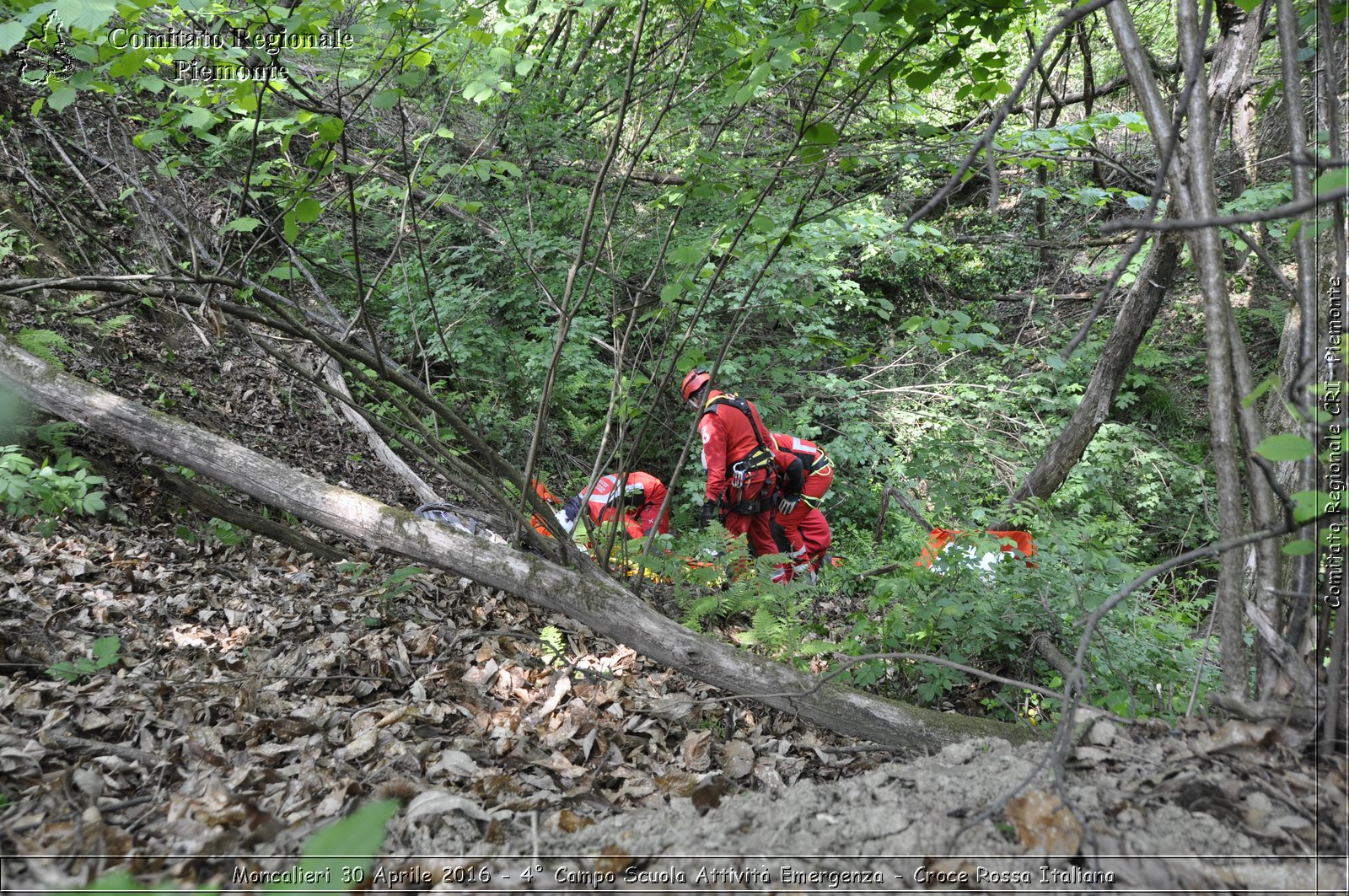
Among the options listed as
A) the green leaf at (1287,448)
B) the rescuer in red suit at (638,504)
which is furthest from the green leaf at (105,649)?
the green leaf at (1287,448)

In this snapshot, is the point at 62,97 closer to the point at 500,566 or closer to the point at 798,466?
the point at 500,566

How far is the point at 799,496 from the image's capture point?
7.29 m

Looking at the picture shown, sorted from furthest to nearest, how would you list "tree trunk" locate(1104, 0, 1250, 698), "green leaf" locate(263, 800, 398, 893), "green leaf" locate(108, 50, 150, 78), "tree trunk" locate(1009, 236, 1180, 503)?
"tree trunk" locate(1009, 236, 1180, 503) < "green leaf" locate(108, 50, 150, 78) < "tree trunk" locate(1104, 0, 1250, 698) < "green leaf" locate(263, 800, 398, 893)

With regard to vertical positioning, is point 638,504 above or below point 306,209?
below

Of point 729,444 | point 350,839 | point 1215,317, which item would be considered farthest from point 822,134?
point 729,444

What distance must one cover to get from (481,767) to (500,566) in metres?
1.53

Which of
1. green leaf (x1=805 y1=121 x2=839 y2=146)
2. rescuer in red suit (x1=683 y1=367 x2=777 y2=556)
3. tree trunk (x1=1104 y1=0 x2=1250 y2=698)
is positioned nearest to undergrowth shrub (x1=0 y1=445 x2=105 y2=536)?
green leaf (x1=805 y1=121 x2=839 y2=146)

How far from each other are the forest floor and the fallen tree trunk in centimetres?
15

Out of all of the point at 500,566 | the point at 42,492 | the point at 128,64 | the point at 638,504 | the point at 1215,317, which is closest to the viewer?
the point at 1215,317

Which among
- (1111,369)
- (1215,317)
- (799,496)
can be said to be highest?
(1111,369)

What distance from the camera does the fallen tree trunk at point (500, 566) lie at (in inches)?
122

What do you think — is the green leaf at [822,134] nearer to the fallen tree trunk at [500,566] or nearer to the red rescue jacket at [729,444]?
the fallen tree trunk at [500,566]

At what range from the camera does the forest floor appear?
1.70 metres

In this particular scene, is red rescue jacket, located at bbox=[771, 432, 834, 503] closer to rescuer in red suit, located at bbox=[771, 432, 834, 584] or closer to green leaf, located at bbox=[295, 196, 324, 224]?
rescuer in red suit, located at bbox=[771, 432, 834, 584]
